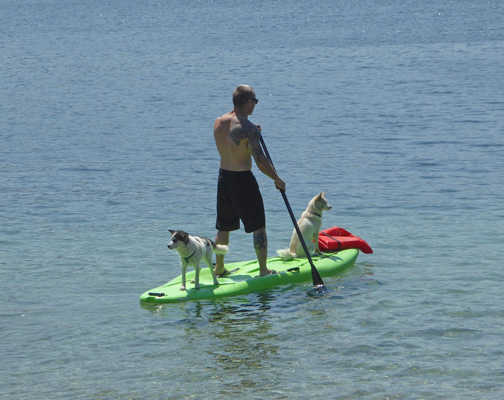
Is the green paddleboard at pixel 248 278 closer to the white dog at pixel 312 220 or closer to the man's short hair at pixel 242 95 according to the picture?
the white dog at pixel 312 220

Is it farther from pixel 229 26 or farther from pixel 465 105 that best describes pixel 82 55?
pixel 465 105

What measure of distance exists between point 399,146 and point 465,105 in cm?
683

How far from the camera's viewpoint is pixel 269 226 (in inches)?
501

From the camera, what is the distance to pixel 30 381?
22.6ft

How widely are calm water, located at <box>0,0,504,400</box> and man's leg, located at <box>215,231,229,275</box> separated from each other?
662 mm

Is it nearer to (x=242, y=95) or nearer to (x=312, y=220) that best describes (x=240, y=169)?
(x=242, y=95)

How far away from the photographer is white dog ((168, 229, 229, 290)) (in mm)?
8258

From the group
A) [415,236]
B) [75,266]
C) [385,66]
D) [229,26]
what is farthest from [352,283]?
[229,26]

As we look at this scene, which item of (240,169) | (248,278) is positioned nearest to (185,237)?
(240,169)

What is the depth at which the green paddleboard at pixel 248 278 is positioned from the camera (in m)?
8.87

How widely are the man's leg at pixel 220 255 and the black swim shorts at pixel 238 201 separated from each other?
0.23ft

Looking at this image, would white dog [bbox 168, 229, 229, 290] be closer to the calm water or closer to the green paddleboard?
the green paddleboard

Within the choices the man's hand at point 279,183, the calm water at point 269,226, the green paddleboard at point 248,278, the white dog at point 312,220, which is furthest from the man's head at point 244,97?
the calm water at point 269,226

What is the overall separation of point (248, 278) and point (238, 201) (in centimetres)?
100
